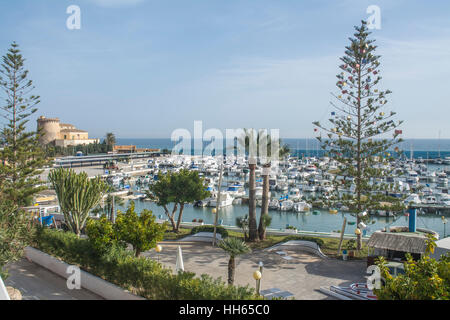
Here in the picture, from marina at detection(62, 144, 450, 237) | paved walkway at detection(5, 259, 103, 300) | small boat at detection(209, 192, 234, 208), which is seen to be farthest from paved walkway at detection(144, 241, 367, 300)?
small boat at detection(209, 192, 234, 208)

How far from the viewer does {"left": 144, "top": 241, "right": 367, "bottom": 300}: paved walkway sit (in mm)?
10547

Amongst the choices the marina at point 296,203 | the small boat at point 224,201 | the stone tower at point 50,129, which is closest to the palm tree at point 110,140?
the stone tower at point 50,129

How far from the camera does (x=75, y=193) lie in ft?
41.8

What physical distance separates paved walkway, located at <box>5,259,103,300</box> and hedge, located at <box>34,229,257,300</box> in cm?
56

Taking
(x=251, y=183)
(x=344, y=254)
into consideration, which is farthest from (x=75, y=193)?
(x=344, y=254)

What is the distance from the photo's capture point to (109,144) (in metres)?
84.8

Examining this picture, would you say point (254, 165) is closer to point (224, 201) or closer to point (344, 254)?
point (344, 254)

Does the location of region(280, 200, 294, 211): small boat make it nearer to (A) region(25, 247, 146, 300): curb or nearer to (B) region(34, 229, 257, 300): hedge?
(B) region(34, 229, 257, 300): hedge

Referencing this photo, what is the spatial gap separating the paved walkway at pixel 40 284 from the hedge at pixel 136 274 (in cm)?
56

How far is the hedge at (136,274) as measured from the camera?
6.54m

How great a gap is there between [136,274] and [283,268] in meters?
5.64

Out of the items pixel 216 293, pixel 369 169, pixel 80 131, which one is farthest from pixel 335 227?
pixel 80 131

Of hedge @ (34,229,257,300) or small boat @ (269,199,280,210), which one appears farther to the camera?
small boat @ (269,199,280,210)

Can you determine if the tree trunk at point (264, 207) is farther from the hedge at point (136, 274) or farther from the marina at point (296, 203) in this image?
the hedge at point (136, 274)
